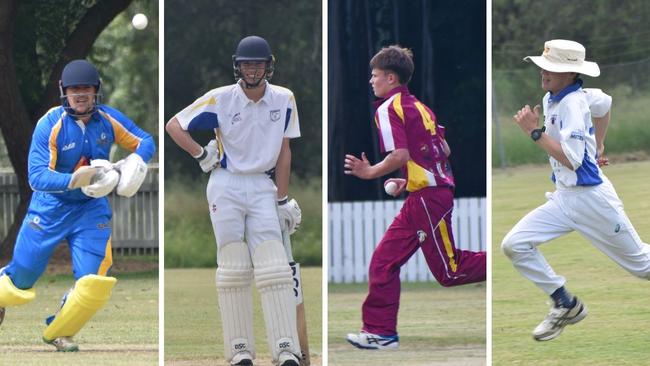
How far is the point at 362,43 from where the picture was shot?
29.0 feet

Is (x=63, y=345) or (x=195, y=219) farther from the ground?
(x=195, y=219)

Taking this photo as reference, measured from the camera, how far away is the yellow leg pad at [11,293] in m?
9.19

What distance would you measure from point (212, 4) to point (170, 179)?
41.6 inches

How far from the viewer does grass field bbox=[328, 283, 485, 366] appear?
8734mm

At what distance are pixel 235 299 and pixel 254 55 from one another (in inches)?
52.0

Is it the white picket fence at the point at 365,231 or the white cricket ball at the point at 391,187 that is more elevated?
the white cricket ball at the point at 391,187

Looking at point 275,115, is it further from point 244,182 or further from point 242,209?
point 242,209

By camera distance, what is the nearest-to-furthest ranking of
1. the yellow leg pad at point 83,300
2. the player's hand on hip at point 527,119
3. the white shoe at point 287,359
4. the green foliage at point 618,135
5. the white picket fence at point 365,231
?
the white shoe at point 287,359
the player's hand on hip at point 527,119
the yellow leg pad at point 83,300
the white picket fence at point 365,231
the green foliage at point 618,135

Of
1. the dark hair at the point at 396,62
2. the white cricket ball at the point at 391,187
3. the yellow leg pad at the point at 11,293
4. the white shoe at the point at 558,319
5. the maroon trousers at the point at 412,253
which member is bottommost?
the white shoe at the point at 558,319

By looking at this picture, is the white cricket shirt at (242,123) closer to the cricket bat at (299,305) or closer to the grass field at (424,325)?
the cricket bat at (299,305)

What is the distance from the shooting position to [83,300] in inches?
346

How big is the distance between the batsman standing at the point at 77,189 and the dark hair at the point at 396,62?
141 cm

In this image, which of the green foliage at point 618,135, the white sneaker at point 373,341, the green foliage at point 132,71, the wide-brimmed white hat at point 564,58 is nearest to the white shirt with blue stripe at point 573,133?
the wide-brimmed white hat at point 564,58

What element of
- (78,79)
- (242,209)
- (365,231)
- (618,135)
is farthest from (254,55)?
(618,135)
